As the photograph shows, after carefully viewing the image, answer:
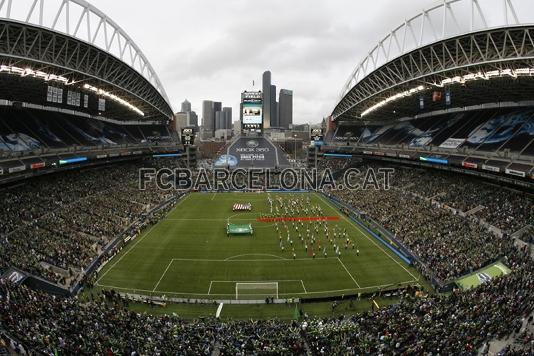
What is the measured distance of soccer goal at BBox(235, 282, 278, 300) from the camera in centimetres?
2636

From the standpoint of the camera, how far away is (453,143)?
51.9m

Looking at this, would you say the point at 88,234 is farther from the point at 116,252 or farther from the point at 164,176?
the point at 164,176

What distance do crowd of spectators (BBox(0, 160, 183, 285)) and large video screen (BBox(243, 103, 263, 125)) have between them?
127ft

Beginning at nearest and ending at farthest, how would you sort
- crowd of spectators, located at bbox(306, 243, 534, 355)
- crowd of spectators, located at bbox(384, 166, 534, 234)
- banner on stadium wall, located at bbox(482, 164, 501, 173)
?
1. crowd of spectators, located at bbox(306, 243, 534, 355)
2. crowd of spectators, located at bbox(384, 166, 534, 234)
3. banner on stadium wall, located at bbox(482, 164, 501, 173)

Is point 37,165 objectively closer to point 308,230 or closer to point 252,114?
point 308,230

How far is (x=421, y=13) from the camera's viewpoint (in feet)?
141

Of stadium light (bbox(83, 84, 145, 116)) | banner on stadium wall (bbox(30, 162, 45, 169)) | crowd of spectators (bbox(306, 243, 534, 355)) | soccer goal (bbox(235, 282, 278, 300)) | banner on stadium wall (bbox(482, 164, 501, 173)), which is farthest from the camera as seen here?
stadium light (bbox(83, 84, 145, 116))

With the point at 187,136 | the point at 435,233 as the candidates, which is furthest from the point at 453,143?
the point at 187,136

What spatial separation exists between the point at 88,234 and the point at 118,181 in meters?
23.8

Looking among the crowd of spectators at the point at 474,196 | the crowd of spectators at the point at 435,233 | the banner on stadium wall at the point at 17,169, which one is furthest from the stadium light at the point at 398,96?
the banner on stadium wall at the point at 17,169

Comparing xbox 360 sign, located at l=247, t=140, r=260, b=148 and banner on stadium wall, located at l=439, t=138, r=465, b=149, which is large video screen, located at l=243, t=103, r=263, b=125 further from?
banner on stadium wall, located at l=439, t=138, r=465, b=149

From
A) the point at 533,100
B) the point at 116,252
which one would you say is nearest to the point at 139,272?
the point at 116,252

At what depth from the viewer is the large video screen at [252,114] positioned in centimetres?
9062

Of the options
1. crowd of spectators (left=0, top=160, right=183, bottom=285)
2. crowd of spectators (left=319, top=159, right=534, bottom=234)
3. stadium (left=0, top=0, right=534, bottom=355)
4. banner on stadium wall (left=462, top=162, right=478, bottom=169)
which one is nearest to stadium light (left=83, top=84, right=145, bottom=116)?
stadium (left=0, top=0, right=534, bottom=355)
